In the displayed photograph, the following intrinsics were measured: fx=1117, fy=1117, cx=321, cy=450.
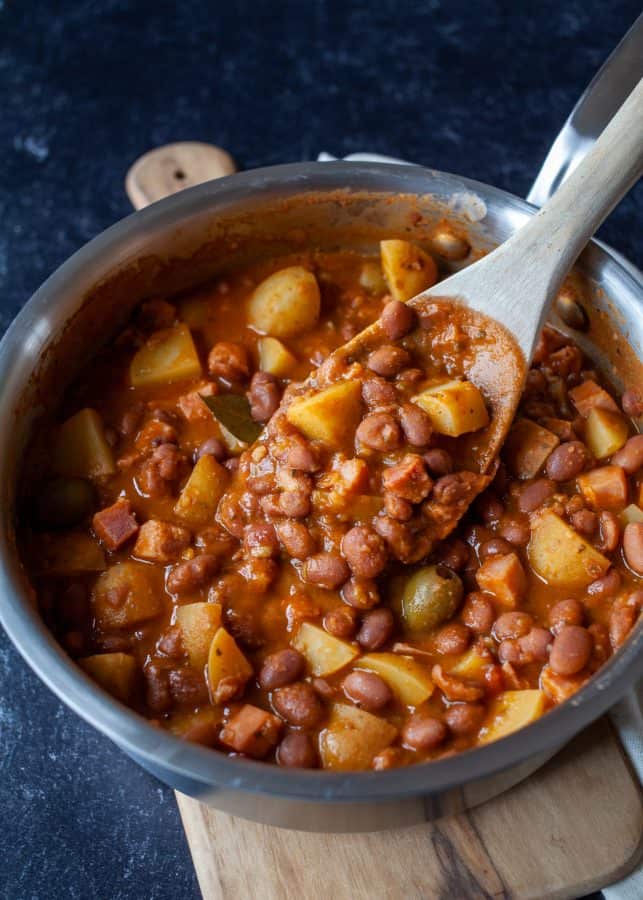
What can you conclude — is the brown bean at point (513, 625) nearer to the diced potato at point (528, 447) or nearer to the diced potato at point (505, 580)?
the diced potato at point (505, 580)

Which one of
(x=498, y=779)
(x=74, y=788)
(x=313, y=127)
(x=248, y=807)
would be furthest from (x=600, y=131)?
(x=74, y=788)

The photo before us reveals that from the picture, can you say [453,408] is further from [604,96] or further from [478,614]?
[604,96]

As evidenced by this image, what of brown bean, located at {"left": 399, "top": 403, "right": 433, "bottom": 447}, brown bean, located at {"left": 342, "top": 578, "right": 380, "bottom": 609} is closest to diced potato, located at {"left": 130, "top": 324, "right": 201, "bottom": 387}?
brown bean, located at {"left": 399, "top": 403, "right": 433, "bottom": 447}

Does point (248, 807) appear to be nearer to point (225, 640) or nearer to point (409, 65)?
point (225, 640)

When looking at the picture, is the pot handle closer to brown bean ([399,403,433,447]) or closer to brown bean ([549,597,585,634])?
brown bean ([399,403,433,447])

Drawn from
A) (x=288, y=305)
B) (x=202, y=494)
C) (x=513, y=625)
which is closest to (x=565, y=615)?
(x=513, y=625)

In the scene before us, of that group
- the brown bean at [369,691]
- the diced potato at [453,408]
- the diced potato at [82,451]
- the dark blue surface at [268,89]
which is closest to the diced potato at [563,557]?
the diced potato at [453,408]
